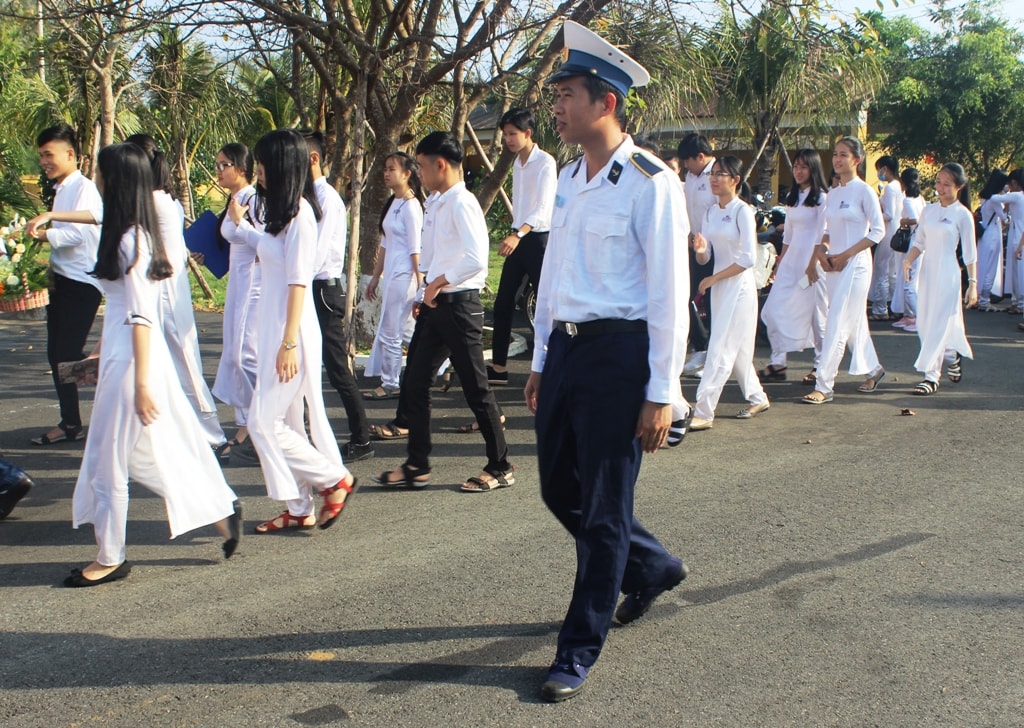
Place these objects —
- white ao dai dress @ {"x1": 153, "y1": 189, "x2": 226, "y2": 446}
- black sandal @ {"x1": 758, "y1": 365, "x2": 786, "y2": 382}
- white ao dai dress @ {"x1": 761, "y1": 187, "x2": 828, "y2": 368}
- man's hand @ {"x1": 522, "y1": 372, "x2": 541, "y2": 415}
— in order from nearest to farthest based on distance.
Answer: man's hand @ {"x1": 522, "y1": 372, "x2": 541, "y2": 415} < white ao dai dress @ {"x1": 153, "y1": 189, "x2": 226, "y2": 446} < white ao dai dress @ {"x1": 761, "y1": 187, "x2": 828, "y2": 368} < black sandal @ {"x1": 758, "y1": 365, "x2": 786, "y2": 382}

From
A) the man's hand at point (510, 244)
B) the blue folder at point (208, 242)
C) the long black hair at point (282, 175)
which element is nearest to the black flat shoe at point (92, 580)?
the long black hair at point (282, 175)

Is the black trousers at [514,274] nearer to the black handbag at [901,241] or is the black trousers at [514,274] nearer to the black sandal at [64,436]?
the black sandal at [64,436]

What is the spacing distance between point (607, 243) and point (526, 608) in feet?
5.29

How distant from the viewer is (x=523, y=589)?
446 cm

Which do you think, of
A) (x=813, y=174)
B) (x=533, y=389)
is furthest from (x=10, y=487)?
(x=813, y=174)

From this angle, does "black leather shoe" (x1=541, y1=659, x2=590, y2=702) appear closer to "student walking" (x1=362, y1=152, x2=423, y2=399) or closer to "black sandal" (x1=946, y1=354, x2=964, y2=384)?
"student walking" (x1=362, y1=152, x2=423, y2=399)

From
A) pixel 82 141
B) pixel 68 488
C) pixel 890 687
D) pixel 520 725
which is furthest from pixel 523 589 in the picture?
pixel 82 141

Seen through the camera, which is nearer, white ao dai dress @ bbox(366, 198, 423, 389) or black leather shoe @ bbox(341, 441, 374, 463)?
black leather shoe @ bbox(341, 441, 374, 463)

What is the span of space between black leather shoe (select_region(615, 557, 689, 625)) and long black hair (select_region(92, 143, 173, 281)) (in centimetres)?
238

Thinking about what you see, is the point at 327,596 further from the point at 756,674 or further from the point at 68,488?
the point at 68,488

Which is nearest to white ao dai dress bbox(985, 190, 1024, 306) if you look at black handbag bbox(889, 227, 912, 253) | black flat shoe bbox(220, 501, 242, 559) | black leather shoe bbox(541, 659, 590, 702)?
black handbag bbox(889, 227, 912, 253)

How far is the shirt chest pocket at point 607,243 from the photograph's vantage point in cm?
350

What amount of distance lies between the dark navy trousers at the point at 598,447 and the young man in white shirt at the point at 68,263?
→ 4.05 meters

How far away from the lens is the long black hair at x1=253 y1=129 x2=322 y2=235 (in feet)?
16.2
